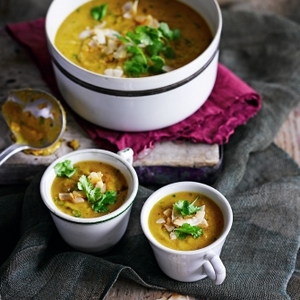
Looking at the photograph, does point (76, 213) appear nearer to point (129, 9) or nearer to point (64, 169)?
point (64, 169)

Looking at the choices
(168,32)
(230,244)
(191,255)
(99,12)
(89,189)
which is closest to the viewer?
(191,255)

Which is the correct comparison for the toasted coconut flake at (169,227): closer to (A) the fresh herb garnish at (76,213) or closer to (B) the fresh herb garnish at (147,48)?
(A) the fresh herb garnish at (76,213)

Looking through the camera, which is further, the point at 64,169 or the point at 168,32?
the point at 168,32

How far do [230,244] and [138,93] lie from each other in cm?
46

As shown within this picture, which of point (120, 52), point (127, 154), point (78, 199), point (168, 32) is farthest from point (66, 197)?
point (168, 32)

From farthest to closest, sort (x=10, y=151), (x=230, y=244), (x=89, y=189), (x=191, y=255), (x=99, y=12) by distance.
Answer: (x=99, y=12)
(x=10, y=151)
(x=230, y=244)
(x=89, y=189)
(x=191, y=255)

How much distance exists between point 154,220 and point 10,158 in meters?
0.51

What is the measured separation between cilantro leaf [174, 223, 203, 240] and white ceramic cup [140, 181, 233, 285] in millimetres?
45

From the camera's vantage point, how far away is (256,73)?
7.10 ft

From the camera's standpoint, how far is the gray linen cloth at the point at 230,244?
1.47 m

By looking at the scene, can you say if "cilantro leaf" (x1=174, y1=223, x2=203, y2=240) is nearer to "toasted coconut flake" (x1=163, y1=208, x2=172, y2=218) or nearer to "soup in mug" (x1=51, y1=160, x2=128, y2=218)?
"toasted coconut flake" (x1=163, y1=208, x2=172, y2=218)

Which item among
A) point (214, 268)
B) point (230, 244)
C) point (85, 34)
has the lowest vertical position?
point (230, 244)

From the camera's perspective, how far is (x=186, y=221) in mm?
1425

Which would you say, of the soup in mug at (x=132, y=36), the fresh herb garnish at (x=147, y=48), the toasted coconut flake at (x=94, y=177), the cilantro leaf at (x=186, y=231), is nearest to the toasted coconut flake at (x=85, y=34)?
the soup in mug at (x=132, y=36)
